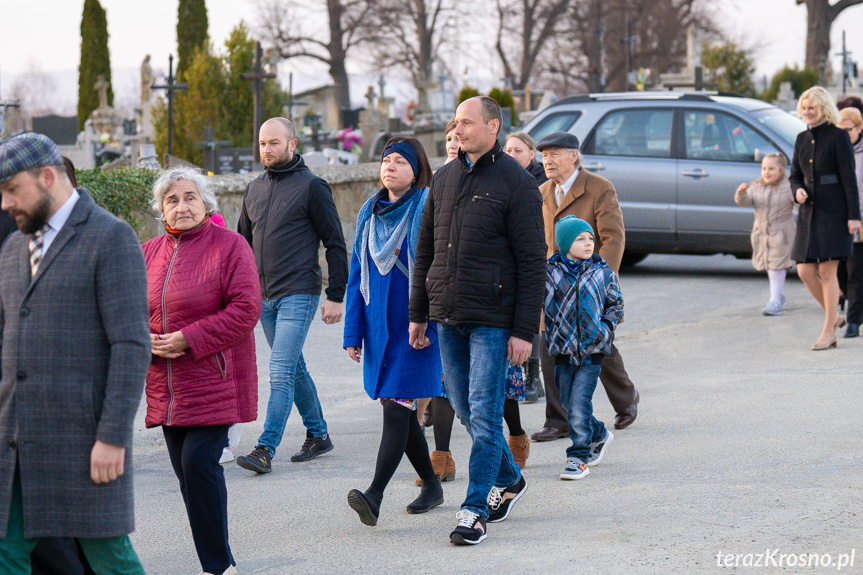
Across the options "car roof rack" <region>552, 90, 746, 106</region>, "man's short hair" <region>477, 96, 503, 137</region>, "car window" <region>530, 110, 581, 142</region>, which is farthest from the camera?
"car window" <region>530, 110, 581, 142</region>

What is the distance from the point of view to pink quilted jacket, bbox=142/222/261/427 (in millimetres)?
4059

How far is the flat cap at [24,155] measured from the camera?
3080 mm

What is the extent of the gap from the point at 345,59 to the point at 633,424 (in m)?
46.7

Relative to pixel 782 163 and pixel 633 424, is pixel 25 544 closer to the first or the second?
pixel 633 424

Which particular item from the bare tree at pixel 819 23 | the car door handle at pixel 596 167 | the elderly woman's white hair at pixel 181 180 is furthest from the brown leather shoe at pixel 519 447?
Result: the bare tree at pixel 819 23

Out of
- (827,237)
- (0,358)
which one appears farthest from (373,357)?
(827,237)

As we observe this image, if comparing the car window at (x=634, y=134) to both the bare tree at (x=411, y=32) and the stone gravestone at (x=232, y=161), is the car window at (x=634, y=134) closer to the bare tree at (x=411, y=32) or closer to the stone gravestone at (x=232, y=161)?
the stone gravestone at (x=232, y=161)

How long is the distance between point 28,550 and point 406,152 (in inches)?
98.8

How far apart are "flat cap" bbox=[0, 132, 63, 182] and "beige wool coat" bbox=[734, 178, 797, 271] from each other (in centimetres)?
765

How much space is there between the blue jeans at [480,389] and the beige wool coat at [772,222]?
5821 mm

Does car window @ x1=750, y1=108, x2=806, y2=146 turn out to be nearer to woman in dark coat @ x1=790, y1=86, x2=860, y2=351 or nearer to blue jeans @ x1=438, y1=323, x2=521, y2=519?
woman in dark coat @ x1=790, y1=86, x2=860, y2=351

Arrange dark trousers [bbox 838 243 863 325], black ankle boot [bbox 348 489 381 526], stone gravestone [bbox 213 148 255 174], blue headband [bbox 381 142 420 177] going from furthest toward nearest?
1. stone gravestone [bbox 213 148 255 174]
2. dark trousers [bbox 838 243 863 325]
3. blue headband [bbox 381 142 420 177]
4. black ankle boot [bbox 348 489 381 526]

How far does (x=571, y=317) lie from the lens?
541cm

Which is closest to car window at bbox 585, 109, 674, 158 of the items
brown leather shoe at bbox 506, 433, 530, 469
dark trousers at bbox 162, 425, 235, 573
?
brown leather shoe at bbox 506, 433, 530, 469
